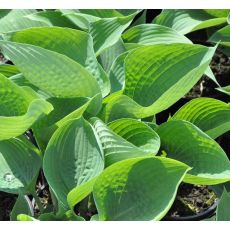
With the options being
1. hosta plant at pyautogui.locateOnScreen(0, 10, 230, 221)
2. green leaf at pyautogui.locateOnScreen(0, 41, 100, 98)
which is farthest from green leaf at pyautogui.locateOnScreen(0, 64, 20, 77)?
green leaf at pyautogui.locateOnScreen(0, 41, 100, 98)

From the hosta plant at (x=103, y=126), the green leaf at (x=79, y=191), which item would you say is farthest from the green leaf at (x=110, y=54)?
the green leaf at (x=79, y=191)

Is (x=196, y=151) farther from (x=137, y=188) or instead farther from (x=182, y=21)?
(x=182, y=21)

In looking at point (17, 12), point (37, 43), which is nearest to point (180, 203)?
point (37, 43)

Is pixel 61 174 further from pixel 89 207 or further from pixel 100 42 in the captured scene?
pixel 100 42

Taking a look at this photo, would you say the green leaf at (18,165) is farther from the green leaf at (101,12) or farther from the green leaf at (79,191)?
the green leaf at (101,12)

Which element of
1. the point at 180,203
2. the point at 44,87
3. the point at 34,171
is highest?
the point at 44,87

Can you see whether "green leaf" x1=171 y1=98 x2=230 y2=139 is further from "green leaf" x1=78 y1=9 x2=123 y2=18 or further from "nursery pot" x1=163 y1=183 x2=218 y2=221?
"green leaf" x1=78 y1=9 x2=123 y2=18
